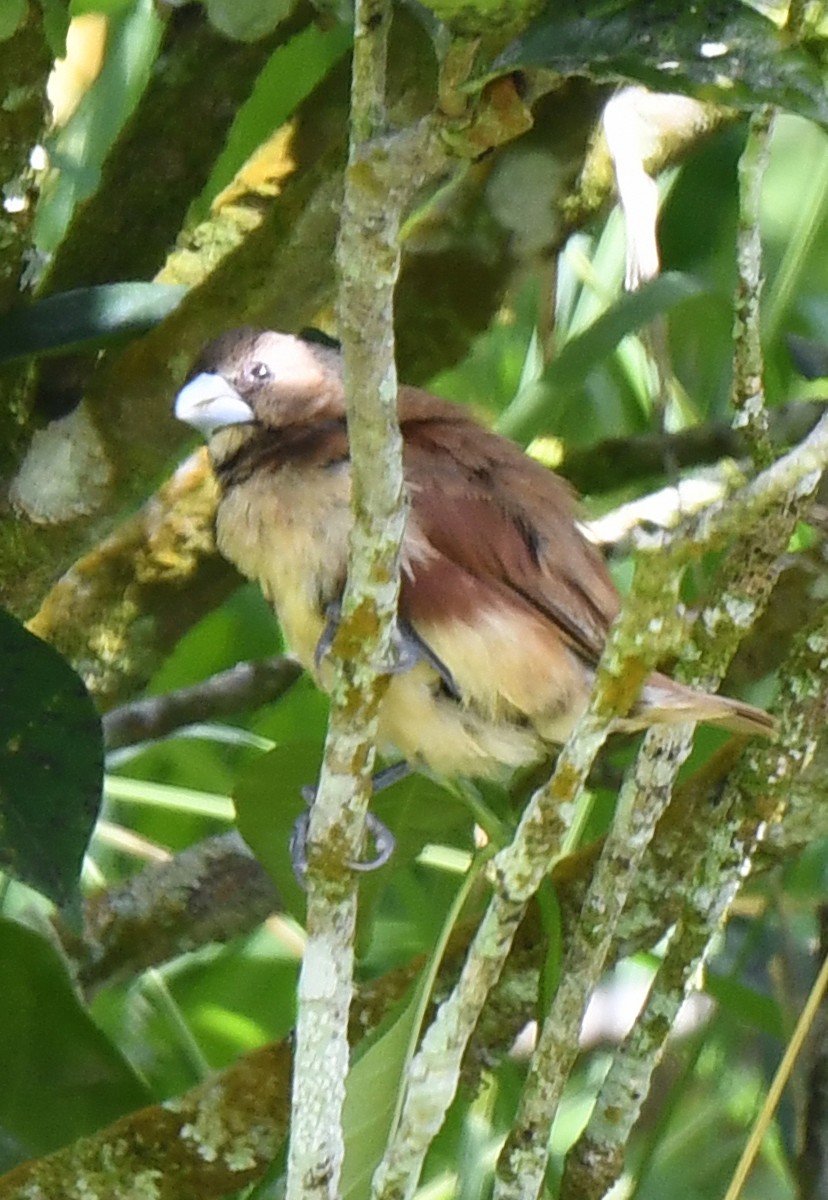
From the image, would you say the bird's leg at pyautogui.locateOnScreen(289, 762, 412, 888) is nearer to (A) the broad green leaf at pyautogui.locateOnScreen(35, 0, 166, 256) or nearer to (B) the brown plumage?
(B) the brown plumage

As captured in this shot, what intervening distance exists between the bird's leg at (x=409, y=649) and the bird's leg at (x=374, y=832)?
0.10 metres

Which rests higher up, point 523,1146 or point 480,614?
point 480,614

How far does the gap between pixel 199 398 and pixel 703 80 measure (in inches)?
24.5

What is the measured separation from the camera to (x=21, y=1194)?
1083mm

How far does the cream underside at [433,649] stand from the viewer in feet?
3.41

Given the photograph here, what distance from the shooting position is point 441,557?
1.04 m

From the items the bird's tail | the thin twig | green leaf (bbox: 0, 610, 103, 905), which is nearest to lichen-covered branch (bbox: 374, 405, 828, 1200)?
the bird's tail

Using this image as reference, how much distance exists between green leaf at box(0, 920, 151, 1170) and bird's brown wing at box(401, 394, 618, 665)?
382mm

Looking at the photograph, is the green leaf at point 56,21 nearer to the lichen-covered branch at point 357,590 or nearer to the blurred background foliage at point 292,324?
the blurred background foliage at point 292,324

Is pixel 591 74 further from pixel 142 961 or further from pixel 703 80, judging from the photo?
pixel 142 961

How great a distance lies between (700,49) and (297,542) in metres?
0.54

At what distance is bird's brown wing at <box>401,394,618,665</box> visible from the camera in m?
1.03

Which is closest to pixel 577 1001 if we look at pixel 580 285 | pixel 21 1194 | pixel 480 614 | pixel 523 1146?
pixel 523 1146

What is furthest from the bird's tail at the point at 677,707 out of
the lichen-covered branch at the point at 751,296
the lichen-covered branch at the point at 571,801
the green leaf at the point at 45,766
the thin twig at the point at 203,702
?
the thin twig at the point at 203,702
